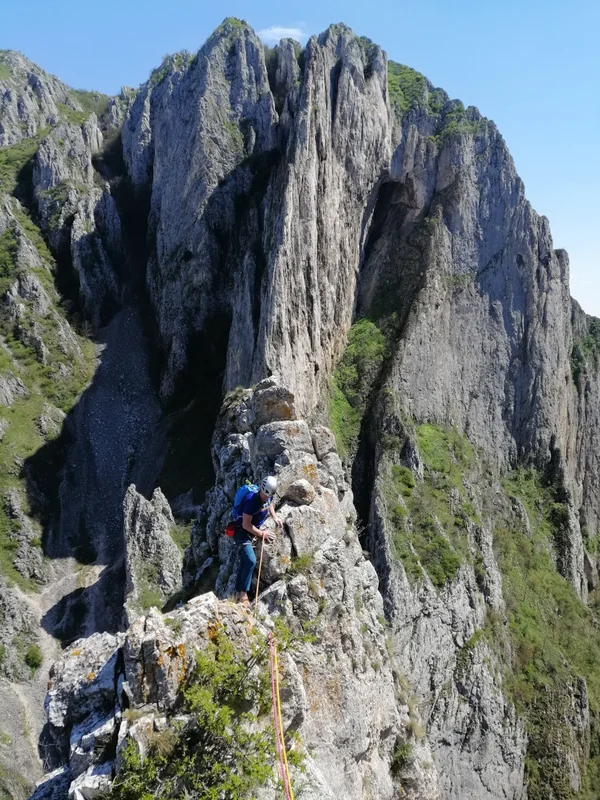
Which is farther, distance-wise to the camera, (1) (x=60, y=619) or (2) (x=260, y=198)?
(2) (x=260, y=198)

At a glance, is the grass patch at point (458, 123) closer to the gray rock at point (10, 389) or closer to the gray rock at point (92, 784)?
the gray rock at point (10, 389)

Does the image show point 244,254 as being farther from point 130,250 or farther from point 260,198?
point 130,250

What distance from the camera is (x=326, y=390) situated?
1837 inches

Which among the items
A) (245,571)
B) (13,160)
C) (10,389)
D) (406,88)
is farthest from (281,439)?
(13,160)

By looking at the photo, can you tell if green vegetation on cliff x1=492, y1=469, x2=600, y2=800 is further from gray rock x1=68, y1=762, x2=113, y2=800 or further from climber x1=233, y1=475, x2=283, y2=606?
gray rock x1=68, y1=762, x2=113, y2=800

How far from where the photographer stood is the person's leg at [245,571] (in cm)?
973

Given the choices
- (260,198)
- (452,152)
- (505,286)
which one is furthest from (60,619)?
(452,152)

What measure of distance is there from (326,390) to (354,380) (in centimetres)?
291

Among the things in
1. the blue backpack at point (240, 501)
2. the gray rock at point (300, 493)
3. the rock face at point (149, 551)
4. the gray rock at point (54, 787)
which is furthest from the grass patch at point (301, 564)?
the rock face at point (149, 551)

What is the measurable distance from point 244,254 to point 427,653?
1437 inches

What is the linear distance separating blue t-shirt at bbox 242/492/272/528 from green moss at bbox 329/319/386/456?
33.8 meters

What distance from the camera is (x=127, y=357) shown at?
183 feet

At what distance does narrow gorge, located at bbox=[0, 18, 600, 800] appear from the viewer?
107 feet

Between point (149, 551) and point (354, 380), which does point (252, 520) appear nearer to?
point (149, 551)
